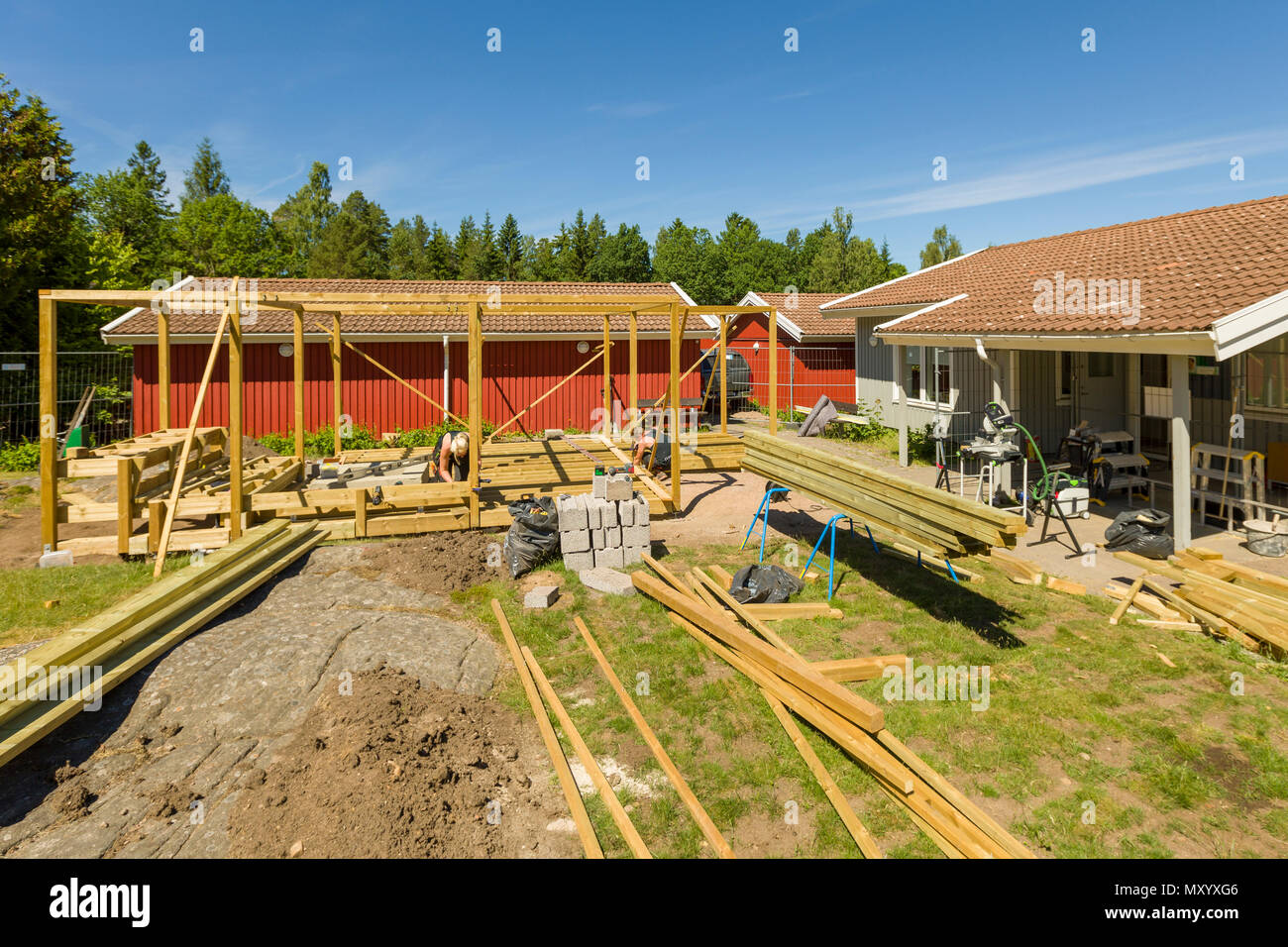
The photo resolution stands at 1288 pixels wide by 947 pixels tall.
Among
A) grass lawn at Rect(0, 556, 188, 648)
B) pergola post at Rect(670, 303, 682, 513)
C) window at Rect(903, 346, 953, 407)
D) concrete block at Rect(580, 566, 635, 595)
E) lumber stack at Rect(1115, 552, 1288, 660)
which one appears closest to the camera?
lumber stack at Rect(1115, 552, 1288, 660)

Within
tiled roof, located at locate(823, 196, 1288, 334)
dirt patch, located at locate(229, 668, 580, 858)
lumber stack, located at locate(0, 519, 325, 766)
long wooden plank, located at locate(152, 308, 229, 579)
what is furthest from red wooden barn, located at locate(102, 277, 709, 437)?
dirt patch, located at locate(229, 668, 580, 858)

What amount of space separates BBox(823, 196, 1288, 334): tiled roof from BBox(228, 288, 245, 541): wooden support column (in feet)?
36.6

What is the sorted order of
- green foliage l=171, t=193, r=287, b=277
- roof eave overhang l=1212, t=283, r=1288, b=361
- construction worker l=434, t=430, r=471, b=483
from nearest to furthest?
roof eave overhang l=1212, t=283, r=1288, b=361 → construction worker l=434, t=430, r=471, b=483 → green foliage l=171, t=193, r=287, b=277

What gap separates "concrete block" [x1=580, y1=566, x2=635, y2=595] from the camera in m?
8.73

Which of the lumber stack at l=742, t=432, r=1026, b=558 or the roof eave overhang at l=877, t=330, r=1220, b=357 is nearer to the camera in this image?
the lumber stack at l=742, t=432, r=1026, b=558

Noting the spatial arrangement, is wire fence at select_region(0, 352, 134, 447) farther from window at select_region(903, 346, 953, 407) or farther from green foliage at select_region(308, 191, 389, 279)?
green foliage at select_region(308, 191, 389, 279)

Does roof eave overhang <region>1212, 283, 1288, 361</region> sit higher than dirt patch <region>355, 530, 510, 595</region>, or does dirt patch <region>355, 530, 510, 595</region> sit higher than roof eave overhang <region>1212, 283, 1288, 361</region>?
roof eave overhang <region>1212, 283, 1288, 361</region>

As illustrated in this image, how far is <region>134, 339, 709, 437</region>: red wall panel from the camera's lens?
19469 mm

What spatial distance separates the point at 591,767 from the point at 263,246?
58591 millimetres

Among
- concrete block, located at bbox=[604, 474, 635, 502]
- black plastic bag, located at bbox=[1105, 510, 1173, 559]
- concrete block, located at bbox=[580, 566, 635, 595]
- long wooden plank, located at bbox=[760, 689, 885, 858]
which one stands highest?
concrete block, located at bbox=[604, 474, 635, 502]

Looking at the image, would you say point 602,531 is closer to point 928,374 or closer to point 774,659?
point 774,659

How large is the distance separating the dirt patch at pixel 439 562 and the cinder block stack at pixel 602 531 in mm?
907

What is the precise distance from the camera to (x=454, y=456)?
12.1 metres

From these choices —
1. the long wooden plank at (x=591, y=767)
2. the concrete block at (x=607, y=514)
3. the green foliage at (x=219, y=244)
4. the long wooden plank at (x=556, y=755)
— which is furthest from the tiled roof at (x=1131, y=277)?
the green foliage at (x=219, y=244)
